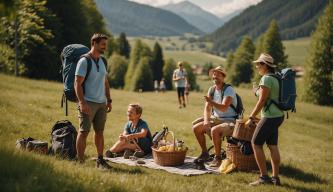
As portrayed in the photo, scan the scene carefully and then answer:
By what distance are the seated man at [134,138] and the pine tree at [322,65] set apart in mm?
50246

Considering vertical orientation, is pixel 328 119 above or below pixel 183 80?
below

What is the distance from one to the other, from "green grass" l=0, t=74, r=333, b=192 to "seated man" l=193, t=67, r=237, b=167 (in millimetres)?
1115

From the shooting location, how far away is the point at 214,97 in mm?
11352

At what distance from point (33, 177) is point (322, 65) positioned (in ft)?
187

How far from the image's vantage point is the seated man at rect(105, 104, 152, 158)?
11.9 m

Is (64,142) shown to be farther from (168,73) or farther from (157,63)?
(157,63)

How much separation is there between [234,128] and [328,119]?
25935 mm

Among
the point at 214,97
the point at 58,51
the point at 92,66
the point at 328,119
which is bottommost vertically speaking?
the point at 328,119

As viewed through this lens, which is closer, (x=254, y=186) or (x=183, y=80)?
(x=254, y=186)

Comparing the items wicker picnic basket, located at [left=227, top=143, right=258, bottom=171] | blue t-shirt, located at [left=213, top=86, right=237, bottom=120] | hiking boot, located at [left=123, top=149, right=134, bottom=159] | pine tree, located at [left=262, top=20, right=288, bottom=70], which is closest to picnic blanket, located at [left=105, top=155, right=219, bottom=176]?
hiking boot, located at [left=123, top=149, right=134, bottom=159]

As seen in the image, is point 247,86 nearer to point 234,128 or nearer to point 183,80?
point 183,80

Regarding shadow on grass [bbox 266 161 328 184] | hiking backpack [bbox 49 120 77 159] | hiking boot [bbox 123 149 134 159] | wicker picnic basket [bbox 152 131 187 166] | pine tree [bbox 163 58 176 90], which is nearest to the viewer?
hiking backpack [bbox 49 120 77 159]

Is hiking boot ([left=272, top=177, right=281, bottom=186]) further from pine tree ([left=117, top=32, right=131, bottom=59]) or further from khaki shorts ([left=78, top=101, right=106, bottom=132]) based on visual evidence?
pine tree ([left=117, top=32, right=131, bottom=59])

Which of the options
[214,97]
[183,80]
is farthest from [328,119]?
[214,97]
